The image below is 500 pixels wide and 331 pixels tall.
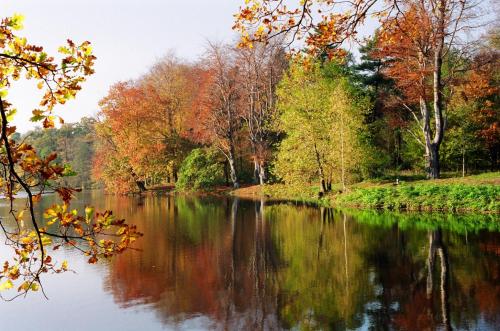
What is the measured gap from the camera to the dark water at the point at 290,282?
Result: 31.9ft

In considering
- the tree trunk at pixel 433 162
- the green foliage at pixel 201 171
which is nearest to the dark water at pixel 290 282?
the tree trunk at pixel 433 162

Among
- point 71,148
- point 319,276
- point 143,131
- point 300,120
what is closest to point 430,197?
point 300,120

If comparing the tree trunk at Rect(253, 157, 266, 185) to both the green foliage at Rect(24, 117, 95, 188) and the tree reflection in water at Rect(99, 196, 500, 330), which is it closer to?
the tree reflection in water at Rect(99, 196, 500, 330)

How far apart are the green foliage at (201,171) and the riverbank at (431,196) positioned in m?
16.2

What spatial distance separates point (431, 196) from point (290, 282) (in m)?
15.0

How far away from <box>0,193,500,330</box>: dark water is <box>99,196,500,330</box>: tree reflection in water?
0.04m

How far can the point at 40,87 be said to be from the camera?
379 centimetres

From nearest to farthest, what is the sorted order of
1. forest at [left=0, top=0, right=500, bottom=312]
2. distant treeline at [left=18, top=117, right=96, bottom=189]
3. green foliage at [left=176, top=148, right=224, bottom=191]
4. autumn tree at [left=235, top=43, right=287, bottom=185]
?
forest at [left=0, top=0, right=500, bottom=312] < autumn tree at [left=235, top=43, right=287, bottom=185] < green foliage at [left=176, top=148, right=224, bottom=191] < distant treeline at [left=18, top=117, right=96, bottom=189]

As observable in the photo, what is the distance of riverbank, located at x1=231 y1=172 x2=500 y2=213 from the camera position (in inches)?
892

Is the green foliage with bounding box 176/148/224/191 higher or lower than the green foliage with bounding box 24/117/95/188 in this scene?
lower

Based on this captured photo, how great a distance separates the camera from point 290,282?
1238 centimetres

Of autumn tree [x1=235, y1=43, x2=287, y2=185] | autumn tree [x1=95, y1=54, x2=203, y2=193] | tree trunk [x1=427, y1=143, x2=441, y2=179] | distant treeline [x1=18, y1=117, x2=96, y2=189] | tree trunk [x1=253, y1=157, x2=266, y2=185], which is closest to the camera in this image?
tree trunk [x1=427, y1=143, x2=441, y2=179]

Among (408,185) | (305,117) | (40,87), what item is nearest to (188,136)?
(305,117)

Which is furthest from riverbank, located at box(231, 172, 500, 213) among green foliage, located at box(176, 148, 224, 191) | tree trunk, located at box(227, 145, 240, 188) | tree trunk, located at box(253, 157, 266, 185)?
green foliage, located at box(176, 148, 224, 191)
